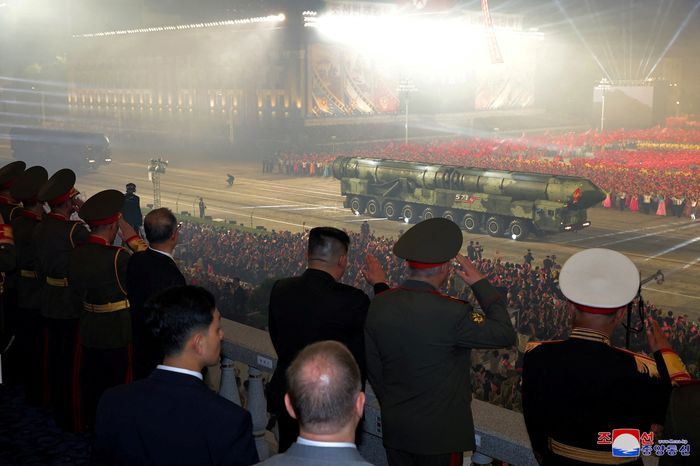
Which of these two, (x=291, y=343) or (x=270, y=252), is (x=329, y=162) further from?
(x=291, y=343)

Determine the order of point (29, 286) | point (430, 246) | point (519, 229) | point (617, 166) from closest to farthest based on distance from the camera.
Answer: point (430, 246) → point (29, 286) → point (519, 229) → point (617, 166)

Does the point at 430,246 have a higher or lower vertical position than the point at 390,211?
higher

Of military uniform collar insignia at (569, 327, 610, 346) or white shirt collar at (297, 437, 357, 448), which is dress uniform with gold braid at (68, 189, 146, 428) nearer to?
military uniform collar insignia at (569, 327, 610, 346)

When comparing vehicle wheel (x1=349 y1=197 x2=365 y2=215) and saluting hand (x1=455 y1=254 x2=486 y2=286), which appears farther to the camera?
vehicle wheel (x1=349 y1=197 x2=365 y2=215)

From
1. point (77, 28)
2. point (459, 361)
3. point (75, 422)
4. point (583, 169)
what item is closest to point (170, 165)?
point (77, 28)

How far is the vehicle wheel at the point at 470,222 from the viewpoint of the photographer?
3297 centimetres

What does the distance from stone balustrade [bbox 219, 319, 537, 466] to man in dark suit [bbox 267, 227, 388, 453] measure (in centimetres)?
54

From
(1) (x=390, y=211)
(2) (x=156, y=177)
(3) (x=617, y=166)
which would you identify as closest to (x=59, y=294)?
(1) (x=390, y=211)

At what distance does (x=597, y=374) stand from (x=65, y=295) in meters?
5.39

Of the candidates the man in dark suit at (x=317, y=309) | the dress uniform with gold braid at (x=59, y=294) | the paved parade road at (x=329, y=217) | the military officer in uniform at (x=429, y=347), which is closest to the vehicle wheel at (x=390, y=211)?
the paved parade road at (x=329, y=217)

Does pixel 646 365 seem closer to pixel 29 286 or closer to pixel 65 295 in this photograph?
pixel 65 295

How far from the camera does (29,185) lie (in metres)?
8.64

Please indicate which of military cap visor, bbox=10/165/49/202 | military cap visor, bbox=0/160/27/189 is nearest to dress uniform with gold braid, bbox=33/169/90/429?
military cap visor, bbox=10/165/49/202

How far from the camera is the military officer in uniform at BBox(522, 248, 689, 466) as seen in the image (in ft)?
12.2
